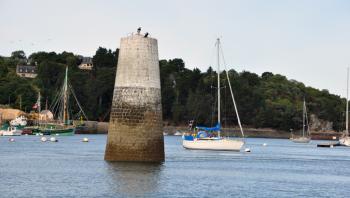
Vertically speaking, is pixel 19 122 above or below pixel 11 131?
above

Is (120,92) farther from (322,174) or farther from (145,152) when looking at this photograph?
(322,174)

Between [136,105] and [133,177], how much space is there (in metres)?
6.65

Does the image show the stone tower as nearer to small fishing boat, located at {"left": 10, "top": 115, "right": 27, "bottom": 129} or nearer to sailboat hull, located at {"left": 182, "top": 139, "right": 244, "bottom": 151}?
sailboat hull, located at {"left": 182, "top": 139, "right": 244, "bottom": 151}

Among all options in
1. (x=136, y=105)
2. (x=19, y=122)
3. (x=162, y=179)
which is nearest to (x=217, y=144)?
(x=136, y=105)

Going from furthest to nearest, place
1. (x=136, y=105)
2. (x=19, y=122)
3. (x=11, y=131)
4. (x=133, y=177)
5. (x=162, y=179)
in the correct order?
(x=19, y=122) < (x=11, y=131) < (x=136, y=105) < (x=162, y=179) < (x=133, y=177)

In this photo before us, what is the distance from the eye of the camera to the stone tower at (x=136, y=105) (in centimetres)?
5681

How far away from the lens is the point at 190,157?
82.6m

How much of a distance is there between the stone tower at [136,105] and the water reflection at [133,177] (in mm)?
651

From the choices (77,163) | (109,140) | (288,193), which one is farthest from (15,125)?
(288,193)

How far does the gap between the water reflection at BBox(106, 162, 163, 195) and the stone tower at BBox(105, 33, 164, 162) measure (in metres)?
0.65

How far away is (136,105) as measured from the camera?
5700 cm

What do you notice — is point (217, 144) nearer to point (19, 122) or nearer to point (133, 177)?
point (133, 177)

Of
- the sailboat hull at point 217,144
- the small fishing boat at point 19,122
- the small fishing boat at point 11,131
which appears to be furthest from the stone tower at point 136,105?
the small fishing boat at point 19,122

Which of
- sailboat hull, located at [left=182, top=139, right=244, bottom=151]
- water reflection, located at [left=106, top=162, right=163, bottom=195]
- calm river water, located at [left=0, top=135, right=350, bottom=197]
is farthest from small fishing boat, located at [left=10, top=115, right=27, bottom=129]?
water reflection, located at [left=106, top=162, right=163, bottom=195]
